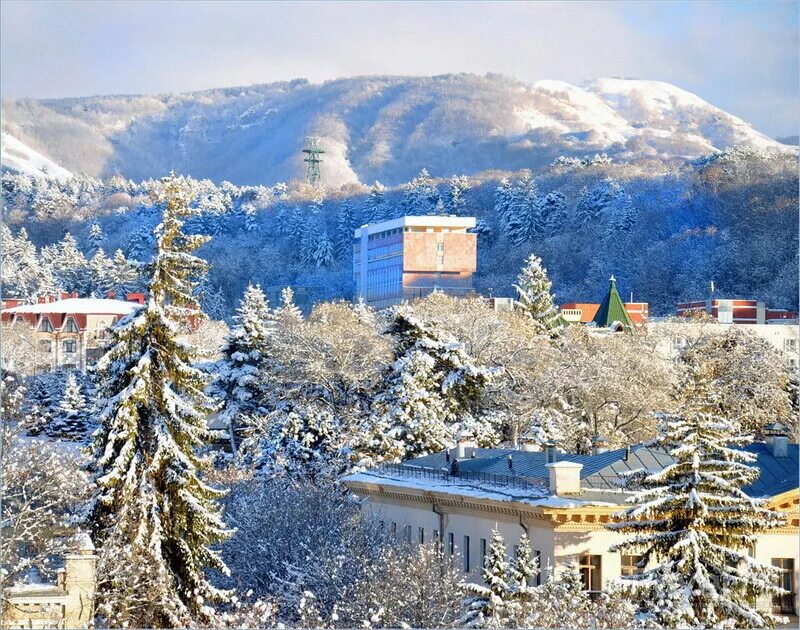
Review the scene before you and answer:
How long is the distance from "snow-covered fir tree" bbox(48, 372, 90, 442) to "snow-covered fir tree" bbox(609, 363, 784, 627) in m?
57.1

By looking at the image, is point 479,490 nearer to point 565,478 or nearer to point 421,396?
point 565,478

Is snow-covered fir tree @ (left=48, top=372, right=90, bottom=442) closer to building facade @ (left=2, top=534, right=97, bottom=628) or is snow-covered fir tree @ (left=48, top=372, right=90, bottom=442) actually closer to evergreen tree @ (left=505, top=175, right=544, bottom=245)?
building facade @ (left=2, top=534, right=97, bottom=628)

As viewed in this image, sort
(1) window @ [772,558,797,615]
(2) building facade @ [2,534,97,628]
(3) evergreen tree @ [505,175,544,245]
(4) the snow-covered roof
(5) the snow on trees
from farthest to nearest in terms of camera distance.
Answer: (3) evergreen tree @ [505,175,544,245] < (4) the snow-covered roof < (5) the snow on trees < (1) window @ [772,558,797,615] < (2) building facade @ [2,534,97,628]

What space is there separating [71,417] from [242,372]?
13.8 meters

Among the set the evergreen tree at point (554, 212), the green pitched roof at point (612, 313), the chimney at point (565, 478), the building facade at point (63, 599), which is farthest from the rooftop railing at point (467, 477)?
the evergreen tree at point (554, 212)

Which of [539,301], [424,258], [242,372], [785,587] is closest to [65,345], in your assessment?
[424,258]

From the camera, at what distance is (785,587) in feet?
112

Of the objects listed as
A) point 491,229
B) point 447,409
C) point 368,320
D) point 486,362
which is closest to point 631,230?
point 491,229

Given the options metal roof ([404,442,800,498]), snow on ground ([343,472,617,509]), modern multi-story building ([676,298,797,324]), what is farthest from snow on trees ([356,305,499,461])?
modern multi-story building ([676,298,797,324])

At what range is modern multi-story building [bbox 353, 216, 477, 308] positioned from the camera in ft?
508

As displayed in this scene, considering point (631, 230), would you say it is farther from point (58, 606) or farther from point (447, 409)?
point (58, 606)

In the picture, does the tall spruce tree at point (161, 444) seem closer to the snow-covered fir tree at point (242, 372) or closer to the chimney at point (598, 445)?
the chimney at point (598, 445)

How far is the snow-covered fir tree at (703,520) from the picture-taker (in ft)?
97.2

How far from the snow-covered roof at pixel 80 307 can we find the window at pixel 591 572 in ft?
311
